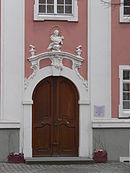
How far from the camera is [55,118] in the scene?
1872 centimetres

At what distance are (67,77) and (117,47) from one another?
196 centimetres

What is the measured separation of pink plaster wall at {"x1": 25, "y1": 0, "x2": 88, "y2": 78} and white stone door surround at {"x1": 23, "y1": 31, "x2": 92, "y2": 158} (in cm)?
18

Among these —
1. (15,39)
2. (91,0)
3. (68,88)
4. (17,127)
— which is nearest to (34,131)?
(17,127)

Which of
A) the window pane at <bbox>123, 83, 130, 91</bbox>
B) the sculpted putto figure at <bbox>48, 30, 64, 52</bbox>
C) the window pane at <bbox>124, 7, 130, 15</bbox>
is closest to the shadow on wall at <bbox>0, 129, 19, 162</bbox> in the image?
the sculpted putto figure at <bbox>48, 30, 64, 52</bbox>

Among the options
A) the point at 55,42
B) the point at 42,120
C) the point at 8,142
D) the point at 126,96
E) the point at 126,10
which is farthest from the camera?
the point at 126,10

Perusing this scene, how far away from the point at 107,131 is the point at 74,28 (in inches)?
141

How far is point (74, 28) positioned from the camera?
18797 mm

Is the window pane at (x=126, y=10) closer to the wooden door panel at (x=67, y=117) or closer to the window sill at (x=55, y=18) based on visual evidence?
the window sill at (x=55, y=18)

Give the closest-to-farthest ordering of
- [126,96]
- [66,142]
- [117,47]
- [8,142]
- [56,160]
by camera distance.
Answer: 1. [56,160]
2. [8,142]
3. [66,142]
4. [117,47]
5. [126,96]

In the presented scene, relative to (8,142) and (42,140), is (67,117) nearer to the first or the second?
(42,140)

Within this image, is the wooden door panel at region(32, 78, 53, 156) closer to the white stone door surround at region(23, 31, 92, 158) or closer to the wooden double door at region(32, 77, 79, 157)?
the wooden double door at region(32, 77, 79, 157)

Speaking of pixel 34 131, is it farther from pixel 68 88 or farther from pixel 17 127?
pixel 68 88

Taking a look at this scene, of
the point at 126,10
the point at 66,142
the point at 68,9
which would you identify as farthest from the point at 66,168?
the point at 126,10

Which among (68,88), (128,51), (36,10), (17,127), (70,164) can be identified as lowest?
(70,164)
